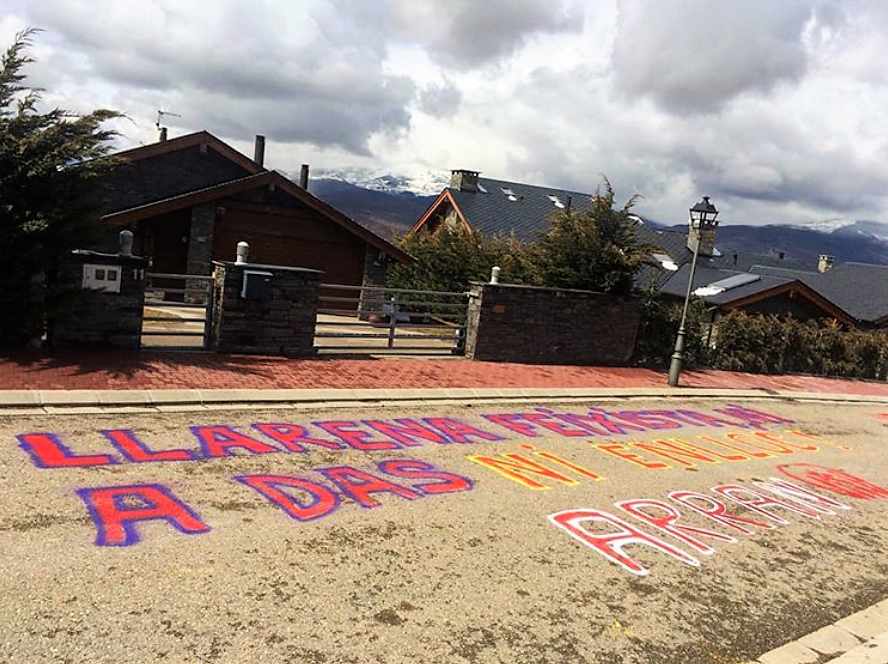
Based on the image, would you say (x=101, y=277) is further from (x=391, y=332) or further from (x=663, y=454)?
(x=663, y=454)

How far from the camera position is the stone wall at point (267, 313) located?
11.1m

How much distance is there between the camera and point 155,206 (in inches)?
741

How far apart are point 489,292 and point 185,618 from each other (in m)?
11.0

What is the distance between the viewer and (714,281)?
98.3 ft

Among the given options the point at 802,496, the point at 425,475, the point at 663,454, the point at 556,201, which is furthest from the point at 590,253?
the point at 556,201

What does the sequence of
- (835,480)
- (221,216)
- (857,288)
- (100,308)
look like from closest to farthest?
(835,480), (100,308), (221,216), (857,288)

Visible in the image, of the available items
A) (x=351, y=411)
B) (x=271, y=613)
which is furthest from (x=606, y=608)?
(x=351, y=411)

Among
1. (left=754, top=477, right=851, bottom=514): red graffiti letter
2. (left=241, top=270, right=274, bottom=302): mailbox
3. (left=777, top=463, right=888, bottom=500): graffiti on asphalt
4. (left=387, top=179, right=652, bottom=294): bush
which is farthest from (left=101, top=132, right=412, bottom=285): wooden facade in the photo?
(left=754, top=477, right=851, bottom=514): red graffiti letter

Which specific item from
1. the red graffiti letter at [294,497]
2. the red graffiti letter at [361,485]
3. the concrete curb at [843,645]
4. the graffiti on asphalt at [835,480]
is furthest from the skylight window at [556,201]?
the concrete curb at [843,645]

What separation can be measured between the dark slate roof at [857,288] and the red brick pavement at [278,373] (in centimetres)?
2125

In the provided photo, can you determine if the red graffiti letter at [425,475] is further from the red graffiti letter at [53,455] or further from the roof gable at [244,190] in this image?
the roof gable at [244,190]

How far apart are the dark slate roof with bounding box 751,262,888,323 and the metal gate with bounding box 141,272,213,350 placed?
89.9ft

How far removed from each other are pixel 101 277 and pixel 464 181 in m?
27.6

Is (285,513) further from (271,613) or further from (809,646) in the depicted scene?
(809,646)
